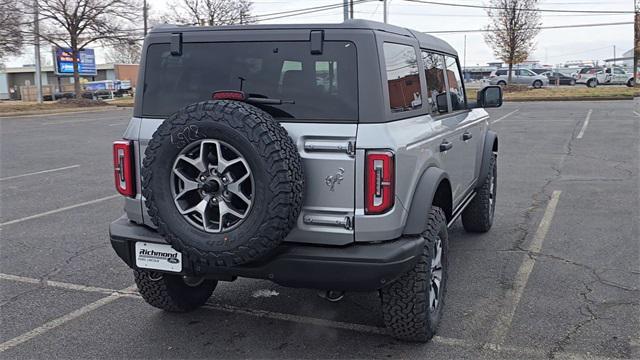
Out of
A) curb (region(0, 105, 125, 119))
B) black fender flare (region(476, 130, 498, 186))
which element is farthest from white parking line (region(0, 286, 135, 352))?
curb (region(0, 105, 125, 119))

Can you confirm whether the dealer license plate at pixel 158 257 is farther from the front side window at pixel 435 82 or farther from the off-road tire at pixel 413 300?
the front side window at pixel 435 82

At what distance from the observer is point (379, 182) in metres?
3.29

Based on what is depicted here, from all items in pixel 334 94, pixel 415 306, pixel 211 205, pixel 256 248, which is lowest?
pixel 415 306

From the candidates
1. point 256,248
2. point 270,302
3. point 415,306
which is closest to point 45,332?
point 270,302

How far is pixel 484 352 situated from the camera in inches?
→ 145

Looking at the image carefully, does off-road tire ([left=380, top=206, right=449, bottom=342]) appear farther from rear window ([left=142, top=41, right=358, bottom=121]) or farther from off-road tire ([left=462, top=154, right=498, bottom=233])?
off-road tire ([left=462, top=154, right=498, bottom=233])

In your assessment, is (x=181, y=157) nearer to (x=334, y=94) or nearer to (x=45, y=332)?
(x=334, y=94)

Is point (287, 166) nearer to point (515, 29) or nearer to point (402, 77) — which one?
point (402, 77)

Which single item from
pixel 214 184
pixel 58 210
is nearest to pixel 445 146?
pixel 214 184

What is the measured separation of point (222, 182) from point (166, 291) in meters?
1.30

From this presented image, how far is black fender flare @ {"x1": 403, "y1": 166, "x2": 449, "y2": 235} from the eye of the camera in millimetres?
3502

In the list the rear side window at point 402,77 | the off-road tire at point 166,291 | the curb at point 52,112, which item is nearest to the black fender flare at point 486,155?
the rear side window at point 402,77

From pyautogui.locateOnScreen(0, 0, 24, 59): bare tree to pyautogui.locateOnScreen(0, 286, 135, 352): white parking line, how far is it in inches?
1234

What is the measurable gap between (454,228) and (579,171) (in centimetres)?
471
